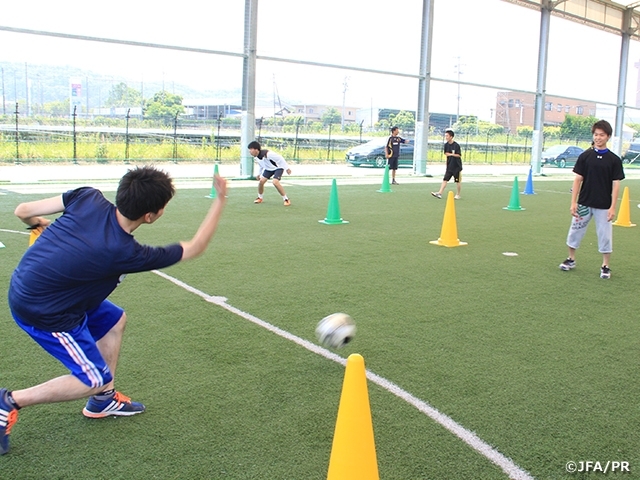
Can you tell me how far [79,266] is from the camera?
2727mm

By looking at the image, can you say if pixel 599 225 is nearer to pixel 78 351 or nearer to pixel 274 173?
pixel 78 351

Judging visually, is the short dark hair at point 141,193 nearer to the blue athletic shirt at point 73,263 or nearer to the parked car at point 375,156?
the blue athletic shirt at point 73,263

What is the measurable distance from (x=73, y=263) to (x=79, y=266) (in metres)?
0.03

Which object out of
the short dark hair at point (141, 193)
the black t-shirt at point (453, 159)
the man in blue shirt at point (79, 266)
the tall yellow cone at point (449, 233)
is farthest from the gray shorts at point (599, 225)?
the black t-shirt at point (453, 159)

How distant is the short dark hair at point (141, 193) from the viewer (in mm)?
2729

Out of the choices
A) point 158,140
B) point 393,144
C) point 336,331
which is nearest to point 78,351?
point 336,331

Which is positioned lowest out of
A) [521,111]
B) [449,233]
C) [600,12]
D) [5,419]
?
[5,419]

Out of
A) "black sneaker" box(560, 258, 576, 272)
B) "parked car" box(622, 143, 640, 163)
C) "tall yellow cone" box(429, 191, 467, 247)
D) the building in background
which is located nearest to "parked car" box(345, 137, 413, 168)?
the building in background

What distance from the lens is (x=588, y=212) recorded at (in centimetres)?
690

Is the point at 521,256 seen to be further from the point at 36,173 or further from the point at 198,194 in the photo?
the point at 36,173

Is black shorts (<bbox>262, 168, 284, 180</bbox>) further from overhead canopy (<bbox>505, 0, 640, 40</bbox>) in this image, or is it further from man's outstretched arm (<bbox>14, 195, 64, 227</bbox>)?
overhead canopy (<bbox>505, 0, 640, 40</bbox>)

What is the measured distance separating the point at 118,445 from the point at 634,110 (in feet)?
117

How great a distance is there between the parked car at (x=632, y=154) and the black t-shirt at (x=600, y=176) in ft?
115

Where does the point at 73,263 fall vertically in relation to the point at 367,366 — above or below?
above
